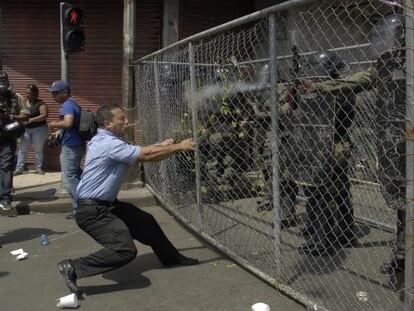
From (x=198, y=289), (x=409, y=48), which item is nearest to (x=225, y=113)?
(x=198, y=289)

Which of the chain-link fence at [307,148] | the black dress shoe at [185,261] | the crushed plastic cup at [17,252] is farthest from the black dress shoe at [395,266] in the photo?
the crushed plastic cup at [17,252]

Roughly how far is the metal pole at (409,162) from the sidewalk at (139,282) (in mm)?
1127

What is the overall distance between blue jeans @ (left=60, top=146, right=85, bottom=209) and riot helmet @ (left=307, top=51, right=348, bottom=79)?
3.55 m

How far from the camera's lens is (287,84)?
433cm

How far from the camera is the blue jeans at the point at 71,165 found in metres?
7.13

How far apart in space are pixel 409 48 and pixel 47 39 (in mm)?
8720

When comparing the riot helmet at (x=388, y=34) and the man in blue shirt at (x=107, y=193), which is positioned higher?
the riot helmet at (x=388, y=34)

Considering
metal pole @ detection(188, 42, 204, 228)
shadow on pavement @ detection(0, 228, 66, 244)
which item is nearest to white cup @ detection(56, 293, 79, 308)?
metal pole @ detection(188, 42, 204, 228)

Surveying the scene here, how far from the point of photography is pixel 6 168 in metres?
7.64

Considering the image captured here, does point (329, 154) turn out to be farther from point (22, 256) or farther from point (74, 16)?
point (74, 16)

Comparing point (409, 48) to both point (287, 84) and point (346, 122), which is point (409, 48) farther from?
point (346, 122)

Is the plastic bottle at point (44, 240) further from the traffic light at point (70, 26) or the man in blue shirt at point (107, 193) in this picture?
the traffic light at point (70, 26)

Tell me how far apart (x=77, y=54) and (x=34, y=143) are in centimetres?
184

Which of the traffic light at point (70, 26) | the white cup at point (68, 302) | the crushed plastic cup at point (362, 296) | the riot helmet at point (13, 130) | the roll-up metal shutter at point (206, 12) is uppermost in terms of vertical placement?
the roll-up metal shutter at point (206, 12)
